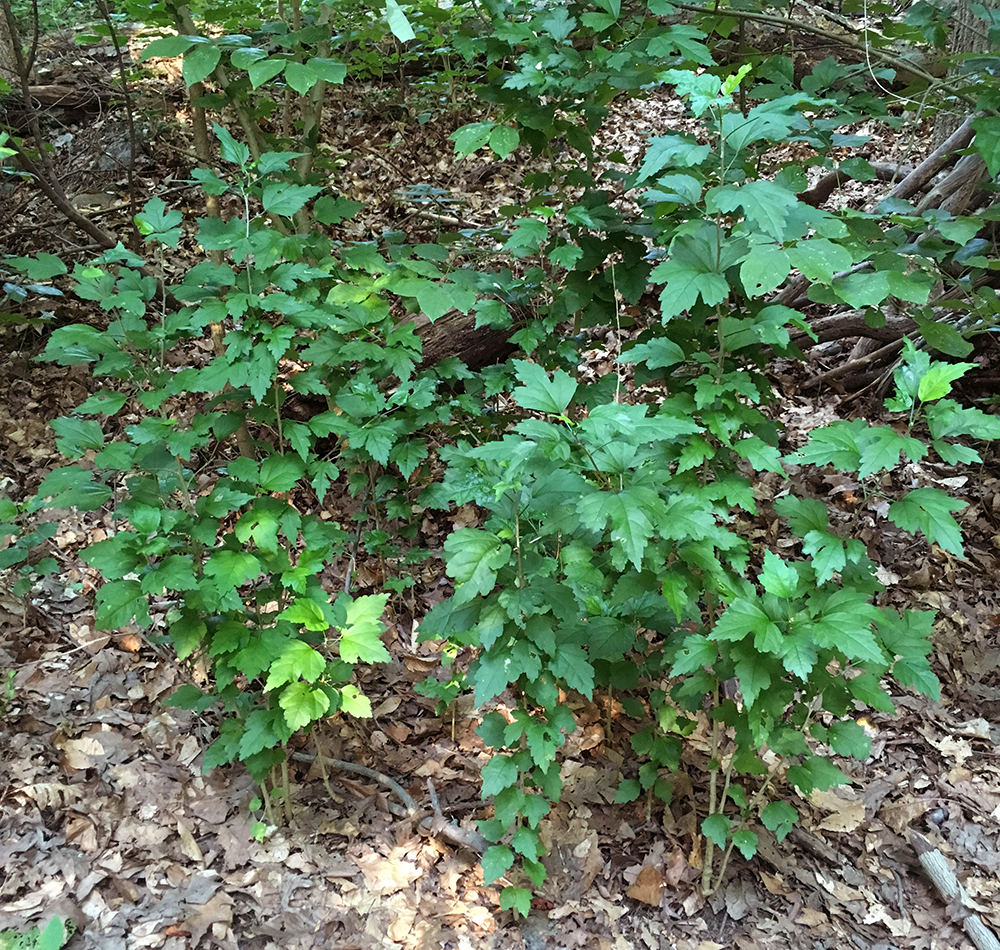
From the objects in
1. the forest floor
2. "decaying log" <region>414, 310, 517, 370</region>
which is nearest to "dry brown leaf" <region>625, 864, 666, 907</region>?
the forest floor

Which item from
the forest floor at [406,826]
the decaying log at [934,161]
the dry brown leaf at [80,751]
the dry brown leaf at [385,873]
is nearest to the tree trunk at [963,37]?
the decaying log at [934,161]

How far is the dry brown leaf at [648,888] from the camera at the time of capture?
2598 millimetres

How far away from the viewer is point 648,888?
2615mm

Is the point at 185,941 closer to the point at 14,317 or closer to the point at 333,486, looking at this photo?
the point at 333,486

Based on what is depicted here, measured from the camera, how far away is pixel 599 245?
3137 millimetres

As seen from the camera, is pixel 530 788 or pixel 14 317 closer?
pixel 530 788

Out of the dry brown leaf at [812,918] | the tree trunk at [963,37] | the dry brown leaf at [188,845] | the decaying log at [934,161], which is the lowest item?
the dry brown leaf at [188,845]

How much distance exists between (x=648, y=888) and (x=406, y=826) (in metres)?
0.91

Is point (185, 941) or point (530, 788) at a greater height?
point (530, 788)

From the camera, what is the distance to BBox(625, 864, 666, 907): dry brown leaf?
2598mm

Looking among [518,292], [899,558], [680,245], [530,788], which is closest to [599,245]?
[518,292]

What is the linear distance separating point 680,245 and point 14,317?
3613 millimetres

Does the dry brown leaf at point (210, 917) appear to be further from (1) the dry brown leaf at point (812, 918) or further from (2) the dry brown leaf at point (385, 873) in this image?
(1) the dry brown leaf at point (812, 918)

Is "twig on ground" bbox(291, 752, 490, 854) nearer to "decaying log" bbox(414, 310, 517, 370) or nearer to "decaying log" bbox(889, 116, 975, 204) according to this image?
"decaying log" bbox(414, 310, 517, 370)
